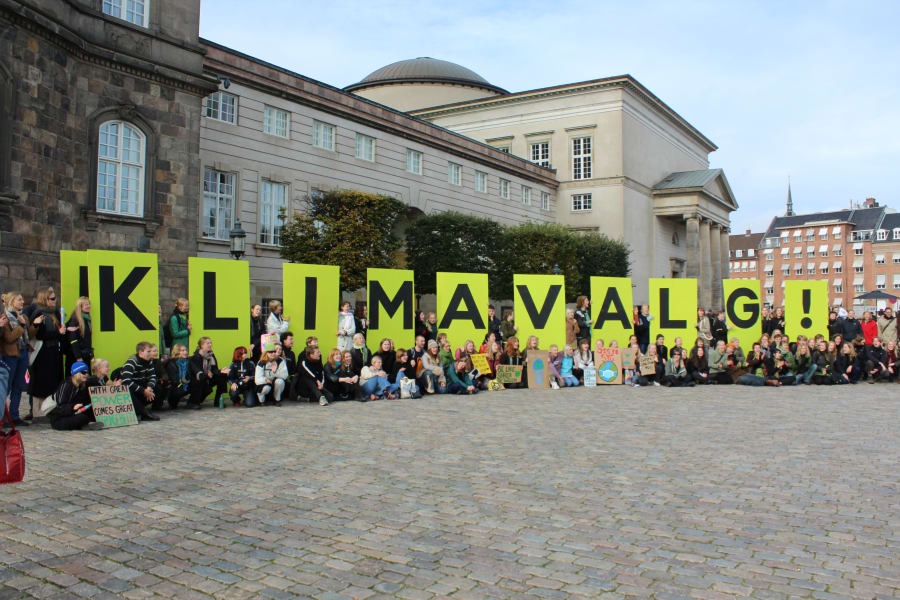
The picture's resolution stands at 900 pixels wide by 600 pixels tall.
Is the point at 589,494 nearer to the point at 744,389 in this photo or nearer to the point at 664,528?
the point at 664,528

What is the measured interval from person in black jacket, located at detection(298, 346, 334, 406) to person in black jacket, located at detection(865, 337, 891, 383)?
14888 mm

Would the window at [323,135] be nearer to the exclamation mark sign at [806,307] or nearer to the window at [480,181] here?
the window at [480,181]

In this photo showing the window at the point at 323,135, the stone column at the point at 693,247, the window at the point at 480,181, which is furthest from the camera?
the stone column at the point at 693,247

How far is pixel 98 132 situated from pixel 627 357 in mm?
15288

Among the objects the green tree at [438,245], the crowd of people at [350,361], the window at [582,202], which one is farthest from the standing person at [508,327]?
the window at [582,202]

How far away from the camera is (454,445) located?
9711 millimetres

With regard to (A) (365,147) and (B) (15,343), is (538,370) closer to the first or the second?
(B) (15,343)

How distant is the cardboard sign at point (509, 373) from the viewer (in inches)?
704

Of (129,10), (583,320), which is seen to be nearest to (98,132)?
(129,10)

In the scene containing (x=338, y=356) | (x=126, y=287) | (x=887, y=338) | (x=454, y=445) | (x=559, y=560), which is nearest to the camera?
(x=559, y=560)

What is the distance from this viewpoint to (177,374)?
12.9 meters

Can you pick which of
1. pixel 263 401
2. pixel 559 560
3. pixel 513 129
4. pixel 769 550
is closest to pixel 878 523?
pixel 769 550

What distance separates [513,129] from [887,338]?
137 feet

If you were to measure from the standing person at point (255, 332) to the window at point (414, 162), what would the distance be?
24176 mm
